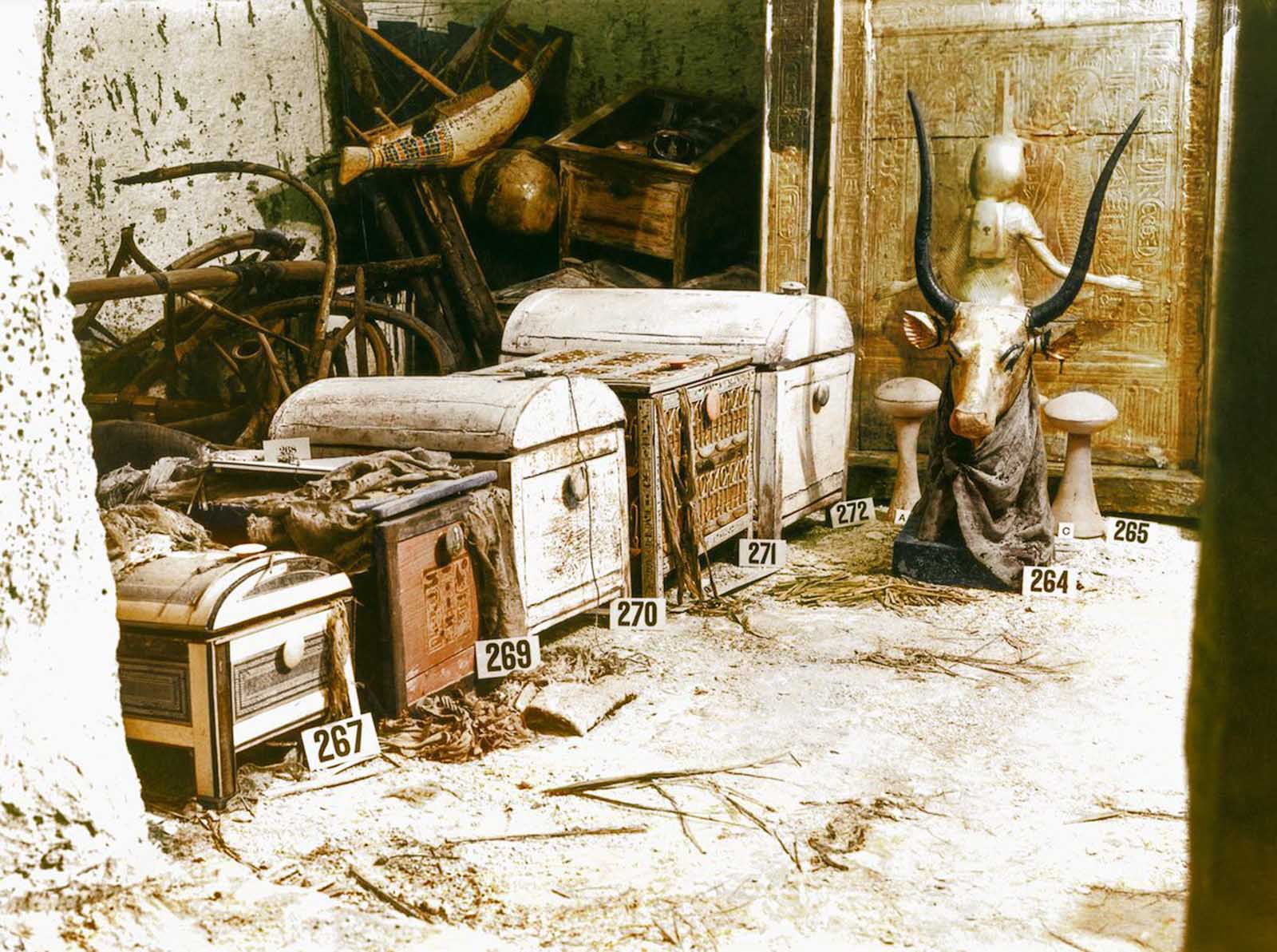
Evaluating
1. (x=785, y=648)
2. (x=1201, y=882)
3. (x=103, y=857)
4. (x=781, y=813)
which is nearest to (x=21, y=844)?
(x=103, y=857)

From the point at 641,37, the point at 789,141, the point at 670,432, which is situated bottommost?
the point at 670,432

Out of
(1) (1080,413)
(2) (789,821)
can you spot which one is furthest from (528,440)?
(1) (1080,413)

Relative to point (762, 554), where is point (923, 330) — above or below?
above

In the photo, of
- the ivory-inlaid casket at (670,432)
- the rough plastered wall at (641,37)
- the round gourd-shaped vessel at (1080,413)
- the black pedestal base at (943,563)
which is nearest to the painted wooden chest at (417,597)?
the ivory-inlaid casket at (670,432)

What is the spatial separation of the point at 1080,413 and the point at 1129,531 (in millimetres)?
591

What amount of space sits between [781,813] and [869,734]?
638mm

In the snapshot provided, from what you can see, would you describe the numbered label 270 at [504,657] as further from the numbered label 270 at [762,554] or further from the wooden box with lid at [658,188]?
the wooden box with lid at [658,188]

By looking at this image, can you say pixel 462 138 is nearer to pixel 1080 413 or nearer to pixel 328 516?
pixel 1080 413

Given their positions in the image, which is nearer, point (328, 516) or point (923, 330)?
point (328, 516)

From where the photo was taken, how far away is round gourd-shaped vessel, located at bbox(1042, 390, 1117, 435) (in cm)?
609

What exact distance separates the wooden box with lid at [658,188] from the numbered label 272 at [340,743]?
4.35m

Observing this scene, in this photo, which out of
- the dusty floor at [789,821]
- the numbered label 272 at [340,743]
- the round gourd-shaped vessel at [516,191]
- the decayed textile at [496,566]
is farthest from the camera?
the round gourd-shaped vessel at [516,191]

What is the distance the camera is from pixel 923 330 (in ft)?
18.1

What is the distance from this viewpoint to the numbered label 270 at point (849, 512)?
6.43 metres
